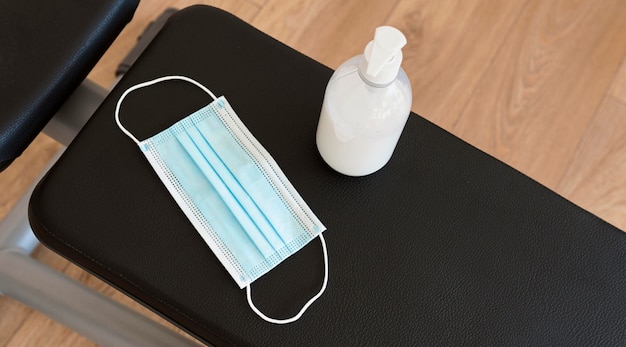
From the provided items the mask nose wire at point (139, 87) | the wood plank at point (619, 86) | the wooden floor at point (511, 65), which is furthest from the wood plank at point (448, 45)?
the mask nose wire at point (139, 87)

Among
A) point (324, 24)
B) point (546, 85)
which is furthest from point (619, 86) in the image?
point (324, 24)

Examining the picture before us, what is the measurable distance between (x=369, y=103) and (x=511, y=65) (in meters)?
0.85

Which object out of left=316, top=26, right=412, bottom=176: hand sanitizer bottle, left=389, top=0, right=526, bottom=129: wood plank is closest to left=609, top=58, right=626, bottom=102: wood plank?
left=389, top=0, right=526, bottom=129: wood plank

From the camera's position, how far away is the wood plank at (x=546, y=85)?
126 centimetres

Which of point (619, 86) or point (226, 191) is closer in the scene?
point (226, 191)

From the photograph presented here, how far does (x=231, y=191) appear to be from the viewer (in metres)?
0.69

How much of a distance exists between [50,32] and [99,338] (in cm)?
46

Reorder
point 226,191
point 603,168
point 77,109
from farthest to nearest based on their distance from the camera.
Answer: point 603,168, point 77,109, point 226,191

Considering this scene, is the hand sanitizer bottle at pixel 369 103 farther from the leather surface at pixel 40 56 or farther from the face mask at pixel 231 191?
the leather surface at pixel 40 56

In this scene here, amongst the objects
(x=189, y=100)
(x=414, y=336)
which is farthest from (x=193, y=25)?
(x=414, y=336)

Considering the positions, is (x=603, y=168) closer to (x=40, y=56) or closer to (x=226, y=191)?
(x=226, y=191)

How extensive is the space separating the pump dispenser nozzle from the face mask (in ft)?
0.60

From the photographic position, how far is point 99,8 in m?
→ 0.75

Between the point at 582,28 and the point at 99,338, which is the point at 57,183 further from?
the point at 582,28
